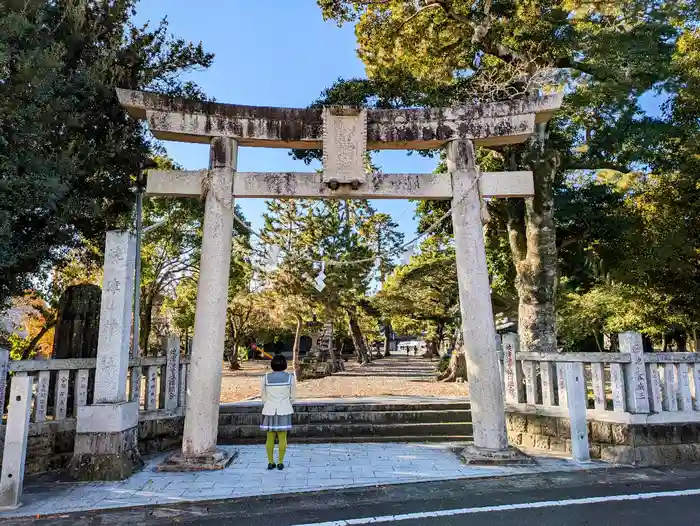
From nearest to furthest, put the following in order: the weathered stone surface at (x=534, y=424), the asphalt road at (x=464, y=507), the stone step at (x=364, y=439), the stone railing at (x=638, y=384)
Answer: the asphalt road at (x=464, y=507), the stone railing at (x=638, y=384), the weathered stone surface at (x=534, y=424), the stone step at (x=364, y=439)

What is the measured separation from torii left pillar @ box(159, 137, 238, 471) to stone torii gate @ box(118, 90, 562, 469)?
0.02m

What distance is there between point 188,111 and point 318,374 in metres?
16.4

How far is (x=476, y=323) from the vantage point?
6.86 meters

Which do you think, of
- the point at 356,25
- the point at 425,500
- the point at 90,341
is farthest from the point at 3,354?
the point at 356,25

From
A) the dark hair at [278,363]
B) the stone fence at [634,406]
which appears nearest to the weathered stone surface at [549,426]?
the stone fence at [634,406]

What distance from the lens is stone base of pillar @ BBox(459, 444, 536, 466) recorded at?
6.41 meters

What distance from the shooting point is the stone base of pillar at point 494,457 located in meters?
6.41

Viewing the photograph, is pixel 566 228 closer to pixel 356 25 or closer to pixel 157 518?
pixel 356 25

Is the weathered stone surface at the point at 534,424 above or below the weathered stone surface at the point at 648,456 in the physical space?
above

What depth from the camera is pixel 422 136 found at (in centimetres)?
756

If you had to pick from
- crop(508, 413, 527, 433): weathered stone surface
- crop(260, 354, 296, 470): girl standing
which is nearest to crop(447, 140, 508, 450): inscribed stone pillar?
crop(508, 413, 527, 433): weathered stone surface

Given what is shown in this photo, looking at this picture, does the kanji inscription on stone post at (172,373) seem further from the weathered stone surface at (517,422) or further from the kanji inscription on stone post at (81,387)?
the weathered stone surface at (517,422)

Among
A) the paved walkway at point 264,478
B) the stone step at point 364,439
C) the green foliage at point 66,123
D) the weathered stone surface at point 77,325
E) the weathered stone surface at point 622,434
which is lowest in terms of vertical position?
the stone step at point 364,439

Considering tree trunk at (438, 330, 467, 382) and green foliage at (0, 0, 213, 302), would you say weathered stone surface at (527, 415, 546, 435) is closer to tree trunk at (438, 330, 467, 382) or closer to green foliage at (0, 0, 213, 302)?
green foliage at (0, 0, 213, 302)
